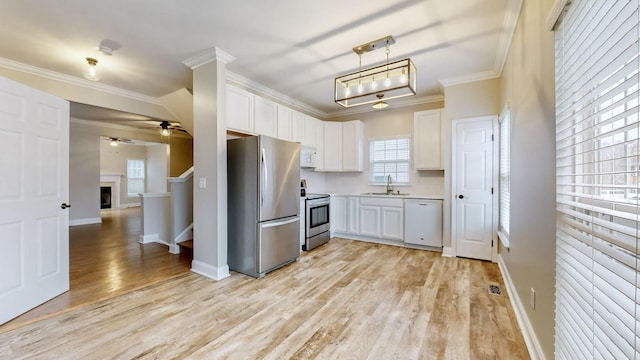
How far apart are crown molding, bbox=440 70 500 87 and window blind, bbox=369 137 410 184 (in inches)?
51.1

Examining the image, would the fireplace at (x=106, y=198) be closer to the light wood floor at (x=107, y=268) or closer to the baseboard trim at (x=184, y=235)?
the light wood floor at (x=107, y=268)

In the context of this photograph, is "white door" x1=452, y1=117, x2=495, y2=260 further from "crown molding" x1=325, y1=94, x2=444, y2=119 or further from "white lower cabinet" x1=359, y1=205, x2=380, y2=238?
"white lower cabinet" x1=359, y1=205, x2=380, y2=238

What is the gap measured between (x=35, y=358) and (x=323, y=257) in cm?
295

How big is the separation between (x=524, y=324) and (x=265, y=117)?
11.9ft

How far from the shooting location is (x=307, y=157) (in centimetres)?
484

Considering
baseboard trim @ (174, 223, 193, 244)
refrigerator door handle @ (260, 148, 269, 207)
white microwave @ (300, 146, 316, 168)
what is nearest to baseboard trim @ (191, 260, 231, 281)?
refrigerator door handle @ (260, 148, 269, 207)

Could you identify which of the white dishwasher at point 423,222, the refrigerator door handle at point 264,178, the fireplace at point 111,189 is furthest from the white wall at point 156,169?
the white dishwasher at point 423,222

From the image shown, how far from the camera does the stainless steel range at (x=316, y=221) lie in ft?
14.3

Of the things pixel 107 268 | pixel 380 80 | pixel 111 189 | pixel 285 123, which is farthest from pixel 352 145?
pixel 111 189

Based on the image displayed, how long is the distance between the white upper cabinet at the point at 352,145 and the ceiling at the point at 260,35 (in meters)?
1.50

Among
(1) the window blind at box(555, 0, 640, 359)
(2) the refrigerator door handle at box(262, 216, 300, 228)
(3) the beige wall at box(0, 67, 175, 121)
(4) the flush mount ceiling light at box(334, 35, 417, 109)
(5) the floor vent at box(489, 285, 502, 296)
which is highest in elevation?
(3) the beige wall at box(0, 67, 175, 121)

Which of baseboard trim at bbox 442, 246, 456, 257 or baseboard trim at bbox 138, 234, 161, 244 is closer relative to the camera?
baseboard trim at bbox 442, 246, 456, 257

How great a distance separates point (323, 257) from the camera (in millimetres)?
3998

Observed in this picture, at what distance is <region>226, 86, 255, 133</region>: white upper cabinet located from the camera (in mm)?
3350
